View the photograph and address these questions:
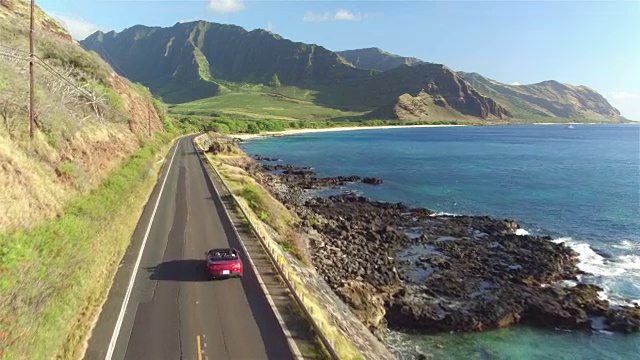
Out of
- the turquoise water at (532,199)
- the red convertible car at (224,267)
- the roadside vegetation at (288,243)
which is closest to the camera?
the roadside vegetation at (288,243)

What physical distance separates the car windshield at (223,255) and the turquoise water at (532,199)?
1130 centimetres

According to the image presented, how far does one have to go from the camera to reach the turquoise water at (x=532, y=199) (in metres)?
27.8

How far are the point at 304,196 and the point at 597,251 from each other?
131 ft

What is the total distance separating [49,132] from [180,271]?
2018 cm

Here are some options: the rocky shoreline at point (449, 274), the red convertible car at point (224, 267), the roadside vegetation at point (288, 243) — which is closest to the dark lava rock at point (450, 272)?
the rocky shoreline at point (449, 274)

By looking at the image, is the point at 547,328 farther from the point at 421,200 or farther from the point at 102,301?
the point at 421,200

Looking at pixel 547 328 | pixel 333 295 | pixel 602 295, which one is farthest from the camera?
pixel 602 295

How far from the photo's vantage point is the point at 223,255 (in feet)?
78.9

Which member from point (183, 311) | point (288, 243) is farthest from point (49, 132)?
point (183, 311)

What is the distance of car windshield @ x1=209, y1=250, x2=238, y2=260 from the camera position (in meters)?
23.7

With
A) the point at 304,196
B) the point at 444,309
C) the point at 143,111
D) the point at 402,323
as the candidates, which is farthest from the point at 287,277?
the point at 143,111

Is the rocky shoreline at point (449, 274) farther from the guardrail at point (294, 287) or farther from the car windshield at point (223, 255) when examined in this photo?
the car windshield at point (223, 255)

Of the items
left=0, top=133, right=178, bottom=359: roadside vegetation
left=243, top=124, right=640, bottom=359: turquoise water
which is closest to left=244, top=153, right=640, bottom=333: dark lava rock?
left=243, top=124, right=640, bottom=359: turquoise water

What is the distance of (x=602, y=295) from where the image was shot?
3484cm
